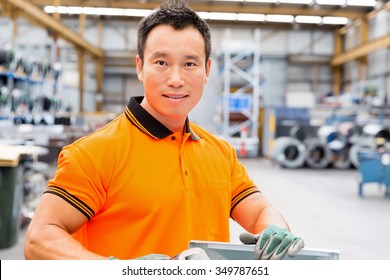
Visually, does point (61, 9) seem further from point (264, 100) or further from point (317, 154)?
point (264, 100)

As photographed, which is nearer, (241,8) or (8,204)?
(8,204)

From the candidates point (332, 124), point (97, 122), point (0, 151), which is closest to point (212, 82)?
point (332, 124)

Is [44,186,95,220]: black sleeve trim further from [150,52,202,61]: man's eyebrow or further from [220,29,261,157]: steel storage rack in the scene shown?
[220,29,261,157]: steel storage rack

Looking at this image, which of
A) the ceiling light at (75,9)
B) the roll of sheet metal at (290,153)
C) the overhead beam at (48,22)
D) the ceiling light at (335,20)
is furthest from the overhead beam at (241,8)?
the roll of sheet metal at (290,153)

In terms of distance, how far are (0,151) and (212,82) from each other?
14.8 meters

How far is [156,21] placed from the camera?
4.02 ft

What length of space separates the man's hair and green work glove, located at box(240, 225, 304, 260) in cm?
54

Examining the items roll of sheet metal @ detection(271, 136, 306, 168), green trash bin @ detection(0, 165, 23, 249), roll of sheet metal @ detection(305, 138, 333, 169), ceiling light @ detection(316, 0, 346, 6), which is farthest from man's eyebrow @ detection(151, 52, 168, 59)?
ceiling light @ detection(316, 0, 346, 6)

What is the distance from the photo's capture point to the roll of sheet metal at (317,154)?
11.9 meters

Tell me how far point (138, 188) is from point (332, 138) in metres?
11.4

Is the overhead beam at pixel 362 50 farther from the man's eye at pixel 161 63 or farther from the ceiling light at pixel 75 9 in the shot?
the man's eye at pixel 161 63

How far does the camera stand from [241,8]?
14.5 metres

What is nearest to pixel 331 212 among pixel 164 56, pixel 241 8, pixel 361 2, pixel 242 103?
pixel 164 56

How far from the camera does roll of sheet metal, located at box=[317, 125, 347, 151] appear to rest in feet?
39.0
